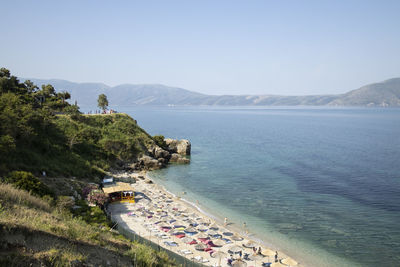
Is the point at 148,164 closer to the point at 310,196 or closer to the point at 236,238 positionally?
the point at 310,196

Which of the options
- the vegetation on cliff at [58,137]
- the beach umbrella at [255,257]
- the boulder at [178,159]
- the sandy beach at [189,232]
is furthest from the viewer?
the boulder at [178,159]

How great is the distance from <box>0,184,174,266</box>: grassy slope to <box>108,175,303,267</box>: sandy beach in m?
12.7

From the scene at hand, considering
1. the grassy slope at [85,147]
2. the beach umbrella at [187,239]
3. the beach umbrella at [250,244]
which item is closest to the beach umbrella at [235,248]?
the beach umbrella at [250,244]

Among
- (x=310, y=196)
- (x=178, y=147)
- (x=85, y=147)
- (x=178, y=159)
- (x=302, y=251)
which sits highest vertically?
(x=85, y=147)

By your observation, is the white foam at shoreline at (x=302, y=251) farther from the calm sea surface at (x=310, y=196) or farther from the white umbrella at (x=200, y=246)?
the white umbrella at (x=200, y=246)

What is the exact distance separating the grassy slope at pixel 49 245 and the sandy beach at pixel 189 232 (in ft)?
41.6

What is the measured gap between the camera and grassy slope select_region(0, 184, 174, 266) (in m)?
8.46

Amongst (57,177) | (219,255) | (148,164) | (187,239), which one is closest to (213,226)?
(187,239)

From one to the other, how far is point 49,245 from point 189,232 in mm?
21075

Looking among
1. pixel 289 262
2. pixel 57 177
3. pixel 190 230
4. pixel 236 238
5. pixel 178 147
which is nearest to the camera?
pixel 289 262

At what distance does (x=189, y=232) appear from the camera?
29.0 meters

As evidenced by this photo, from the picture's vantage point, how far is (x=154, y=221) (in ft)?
103

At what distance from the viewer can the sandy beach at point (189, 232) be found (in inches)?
939

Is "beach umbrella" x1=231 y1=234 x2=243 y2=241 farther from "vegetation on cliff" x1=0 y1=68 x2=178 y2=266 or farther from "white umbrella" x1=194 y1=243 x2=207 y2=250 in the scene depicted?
"vegetation on cliff" x1=0 y1=68 x2=178 y2=266
